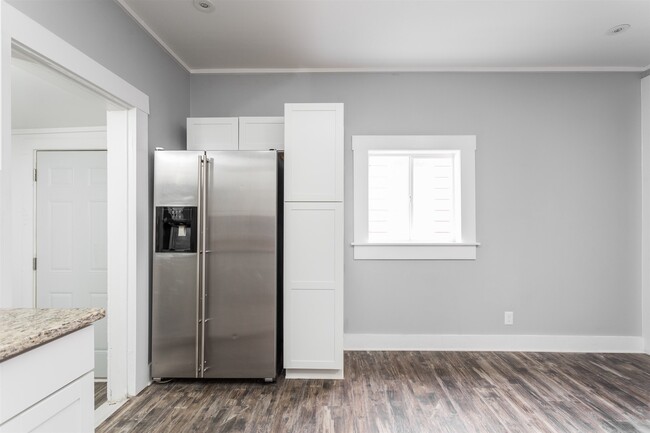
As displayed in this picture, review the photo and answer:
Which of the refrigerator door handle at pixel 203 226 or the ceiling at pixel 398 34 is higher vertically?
the ceiling at pixel 398 34

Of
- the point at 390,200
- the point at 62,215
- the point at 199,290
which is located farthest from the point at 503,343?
the point at 62,215

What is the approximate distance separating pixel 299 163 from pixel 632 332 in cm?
360

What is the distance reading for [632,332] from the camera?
3.58m

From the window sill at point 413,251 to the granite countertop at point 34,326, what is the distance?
259 centimetres

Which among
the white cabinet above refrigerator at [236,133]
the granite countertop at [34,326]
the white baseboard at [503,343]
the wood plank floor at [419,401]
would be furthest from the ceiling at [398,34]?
the wood plank floor at [419,401]

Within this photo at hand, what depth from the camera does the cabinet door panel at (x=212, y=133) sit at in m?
3.29

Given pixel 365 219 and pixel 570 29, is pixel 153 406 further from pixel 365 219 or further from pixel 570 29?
pixel 570 29

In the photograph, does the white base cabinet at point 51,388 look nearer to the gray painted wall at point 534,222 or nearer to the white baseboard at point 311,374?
the white baseboard at point 311,374

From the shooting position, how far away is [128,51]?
8.42ft

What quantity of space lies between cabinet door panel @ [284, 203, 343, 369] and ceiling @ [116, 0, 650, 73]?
139cm

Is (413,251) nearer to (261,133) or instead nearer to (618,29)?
Result: (261,133)

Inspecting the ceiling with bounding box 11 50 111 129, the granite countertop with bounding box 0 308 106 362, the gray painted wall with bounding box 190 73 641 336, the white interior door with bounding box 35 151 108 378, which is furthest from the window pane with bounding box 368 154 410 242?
the granite countertop with bounding box 0 308 106 362

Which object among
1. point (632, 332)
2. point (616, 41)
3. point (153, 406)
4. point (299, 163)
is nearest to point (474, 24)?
point (616, 41)

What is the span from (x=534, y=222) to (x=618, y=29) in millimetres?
1697
